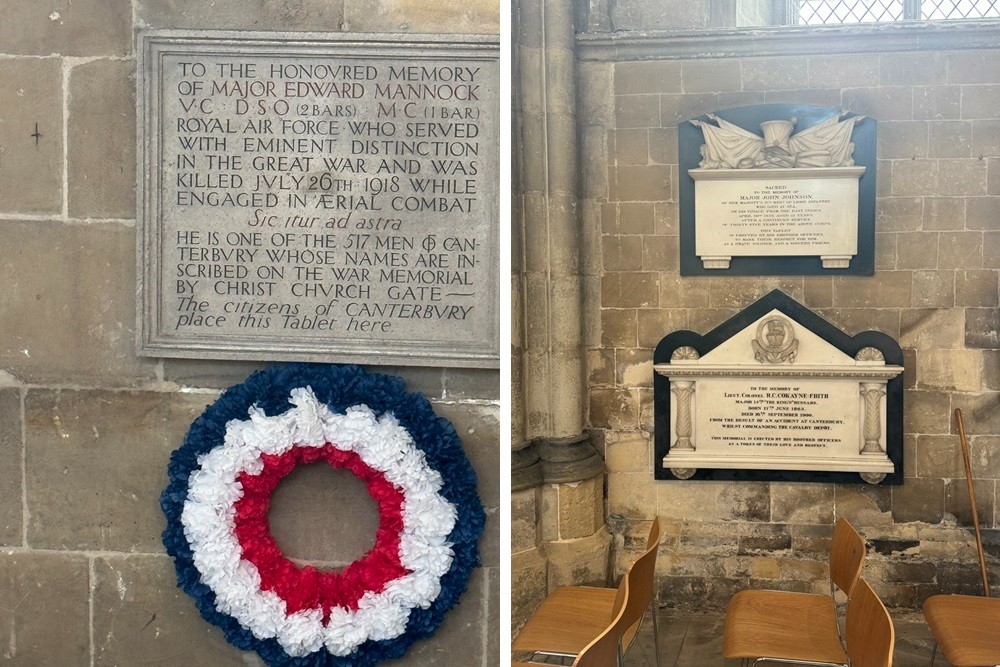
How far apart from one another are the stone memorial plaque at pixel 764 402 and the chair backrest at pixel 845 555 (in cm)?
6

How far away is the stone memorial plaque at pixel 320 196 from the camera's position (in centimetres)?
221

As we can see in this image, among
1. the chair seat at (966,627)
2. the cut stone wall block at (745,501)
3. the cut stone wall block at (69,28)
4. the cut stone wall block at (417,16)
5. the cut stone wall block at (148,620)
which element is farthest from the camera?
the cut stone wall block at (148,620)

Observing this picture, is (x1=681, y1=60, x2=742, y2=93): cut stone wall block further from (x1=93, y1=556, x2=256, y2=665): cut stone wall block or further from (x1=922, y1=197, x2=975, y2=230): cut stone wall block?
(x1=93, y1=556, x2=256, y2=665): cut stone wall block

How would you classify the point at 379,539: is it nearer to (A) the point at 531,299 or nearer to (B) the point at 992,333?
(A) the point at 531,299

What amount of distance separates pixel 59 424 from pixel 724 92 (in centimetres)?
203

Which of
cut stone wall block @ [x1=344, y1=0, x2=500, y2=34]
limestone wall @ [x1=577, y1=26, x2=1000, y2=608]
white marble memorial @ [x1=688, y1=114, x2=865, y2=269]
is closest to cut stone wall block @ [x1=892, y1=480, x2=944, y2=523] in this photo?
limestone wall @ [x1=577, y1=26, x2=1000, y2=608]

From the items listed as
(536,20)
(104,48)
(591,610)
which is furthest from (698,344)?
(104,48)

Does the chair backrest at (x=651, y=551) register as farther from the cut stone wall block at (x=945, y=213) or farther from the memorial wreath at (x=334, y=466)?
the memorial wreath at (x=334, y=466)

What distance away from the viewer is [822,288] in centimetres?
98

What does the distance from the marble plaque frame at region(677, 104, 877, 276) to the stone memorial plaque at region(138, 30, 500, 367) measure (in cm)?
122

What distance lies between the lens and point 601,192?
3.42 feet

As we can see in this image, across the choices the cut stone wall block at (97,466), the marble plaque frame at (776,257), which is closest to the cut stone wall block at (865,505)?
the marble plaque frame at (776,257)

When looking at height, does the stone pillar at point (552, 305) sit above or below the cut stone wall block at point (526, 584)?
above

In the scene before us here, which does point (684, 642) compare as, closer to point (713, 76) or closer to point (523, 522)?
point (523, 522)
